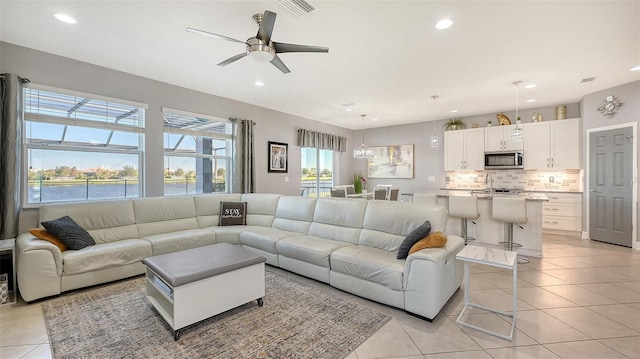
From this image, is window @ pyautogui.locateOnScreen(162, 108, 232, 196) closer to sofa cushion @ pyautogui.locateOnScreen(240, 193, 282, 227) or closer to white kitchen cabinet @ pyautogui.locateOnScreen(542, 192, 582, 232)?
sofa cushion @ pyautogui.locateOnScreen(240, 193, 282, 227)

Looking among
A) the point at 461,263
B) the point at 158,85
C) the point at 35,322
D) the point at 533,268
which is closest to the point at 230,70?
the point at 158,85

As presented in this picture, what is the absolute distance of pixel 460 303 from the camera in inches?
109

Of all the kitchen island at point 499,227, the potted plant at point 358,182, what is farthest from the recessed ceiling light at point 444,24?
the potted plant at point 358,182

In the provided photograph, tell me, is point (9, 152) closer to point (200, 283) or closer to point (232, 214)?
point (232, 214)

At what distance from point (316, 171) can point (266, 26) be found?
5.38 m

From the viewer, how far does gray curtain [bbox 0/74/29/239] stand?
10.0 feet

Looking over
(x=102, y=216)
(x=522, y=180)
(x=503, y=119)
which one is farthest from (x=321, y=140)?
(x=102, y=216)

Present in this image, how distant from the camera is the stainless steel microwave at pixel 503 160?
601 centimetres

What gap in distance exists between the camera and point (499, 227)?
4559mm

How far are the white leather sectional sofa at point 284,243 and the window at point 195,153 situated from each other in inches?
21.3

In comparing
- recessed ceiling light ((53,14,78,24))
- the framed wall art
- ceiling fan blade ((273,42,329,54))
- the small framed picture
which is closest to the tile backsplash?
the framed wall art

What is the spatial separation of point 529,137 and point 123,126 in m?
7.75

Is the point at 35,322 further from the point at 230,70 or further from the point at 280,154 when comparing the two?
the point at 280,154

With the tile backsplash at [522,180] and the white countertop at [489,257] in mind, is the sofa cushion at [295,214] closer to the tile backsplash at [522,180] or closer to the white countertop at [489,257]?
the white countertop at [489,257]
